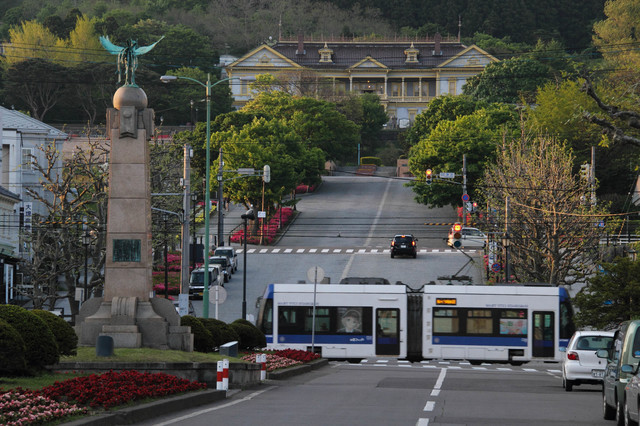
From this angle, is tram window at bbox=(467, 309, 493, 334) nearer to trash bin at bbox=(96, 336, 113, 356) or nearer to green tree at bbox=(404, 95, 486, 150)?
trash bin at bbox=(96, 336, 113, 356)

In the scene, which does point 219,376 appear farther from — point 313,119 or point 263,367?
point 313,119

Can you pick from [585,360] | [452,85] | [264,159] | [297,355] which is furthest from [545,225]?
[452,85]

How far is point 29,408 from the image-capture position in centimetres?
1620

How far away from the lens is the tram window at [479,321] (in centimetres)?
4147

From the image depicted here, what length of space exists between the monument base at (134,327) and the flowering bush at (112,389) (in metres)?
6.86

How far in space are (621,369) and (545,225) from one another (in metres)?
40.4

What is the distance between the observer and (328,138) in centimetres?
12444

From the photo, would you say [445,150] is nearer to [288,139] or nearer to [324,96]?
[288,139]

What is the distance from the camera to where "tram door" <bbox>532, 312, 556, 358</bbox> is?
4153 centimetres

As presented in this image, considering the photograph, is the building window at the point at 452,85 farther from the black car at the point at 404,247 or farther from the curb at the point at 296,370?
the curb at the point at 296,370

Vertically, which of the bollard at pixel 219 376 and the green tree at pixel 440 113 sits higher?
the green tree at pixel 440 113

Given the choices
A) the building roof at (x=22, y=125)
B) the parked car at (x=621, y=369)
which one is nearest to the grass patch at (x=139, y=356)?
the parked car at (x=621, y=369)

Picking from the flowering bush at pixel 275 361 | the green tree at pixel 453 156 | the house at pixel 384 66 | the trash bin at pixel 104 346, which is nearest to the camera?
the trash bin at pixel 104 346

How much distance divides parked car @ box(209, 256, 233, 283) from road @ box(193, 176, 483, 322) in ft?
1.67
